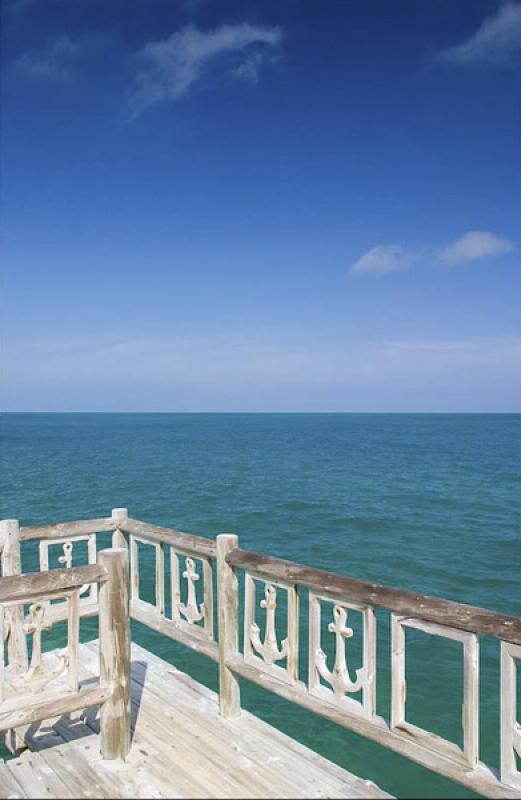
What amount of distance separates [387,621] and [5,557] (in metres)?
8.93

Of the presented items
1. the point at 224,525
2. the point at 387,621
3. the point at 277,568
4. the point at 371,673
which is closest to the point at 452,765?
the point at 371,673

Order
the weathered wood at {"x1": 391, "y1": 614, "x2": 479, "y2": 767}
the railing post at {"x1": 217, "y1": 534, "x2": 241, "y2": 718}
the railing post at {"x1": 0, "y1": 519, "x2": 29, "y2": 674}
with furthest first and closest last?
the railing post at {"x1": 0, "y1": 519, "x2": 29, "y2": 674} < the railing post at {"x1": 217, "y1": 534, "x2": 241, "y2": 718} < the weathered wood at {"x1": 391, "y1": 614, "x2": 479, "y2": 767}

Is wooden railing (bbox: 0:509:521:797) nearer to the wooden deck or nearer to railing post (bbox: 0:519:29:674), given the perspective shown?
railing post (bbox: 0:519:29:674)

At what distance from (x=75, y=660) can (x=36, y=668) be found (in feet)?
0.91

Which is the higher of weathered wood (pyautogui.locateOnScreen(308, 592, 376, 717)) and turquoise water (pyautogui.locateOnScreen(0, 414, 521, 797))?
weathered wood (pyautogui.locateOnScreen(308, 592, 376, 717))

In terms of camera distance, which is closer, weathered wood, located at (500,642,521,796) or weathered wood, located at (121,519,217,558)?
weathered wood, located at (500,642,521,796)

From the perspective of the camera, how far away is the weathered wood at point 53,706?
3.79m

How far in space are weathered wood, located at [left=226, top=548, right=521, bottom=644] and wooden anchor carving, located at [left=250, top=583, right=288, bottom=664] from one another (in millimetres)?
131

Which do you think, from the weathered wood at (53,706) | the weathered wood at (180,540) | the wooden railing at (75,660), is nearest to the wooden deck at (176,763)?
the wooden railing at (75,660)

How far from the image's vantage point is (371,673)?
12.5 ft

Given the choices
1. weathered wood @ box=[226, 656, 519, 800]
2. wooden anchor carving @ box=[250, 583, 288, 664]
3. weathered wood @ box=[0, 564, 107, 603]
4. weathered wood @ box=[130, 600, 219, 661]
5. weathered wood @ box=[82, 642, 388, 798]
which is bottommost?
weathered wood @ box=[82, 642, 388, 798]

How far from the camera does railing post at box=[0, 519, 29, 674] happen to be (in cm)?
588

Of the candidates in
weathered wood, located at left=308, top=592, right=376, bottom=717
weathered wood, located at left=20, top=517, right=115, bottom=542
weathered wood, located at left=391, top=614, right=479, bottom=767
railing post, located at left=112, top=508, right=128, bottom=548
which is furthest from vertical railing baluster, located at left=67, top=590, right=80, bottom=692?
railing post, located at left=112, top=508, right=128, bottom=548

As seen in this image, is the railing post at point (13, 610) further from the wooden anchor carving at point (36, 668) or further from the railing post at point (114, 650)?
the railing post at point (114, 650)
